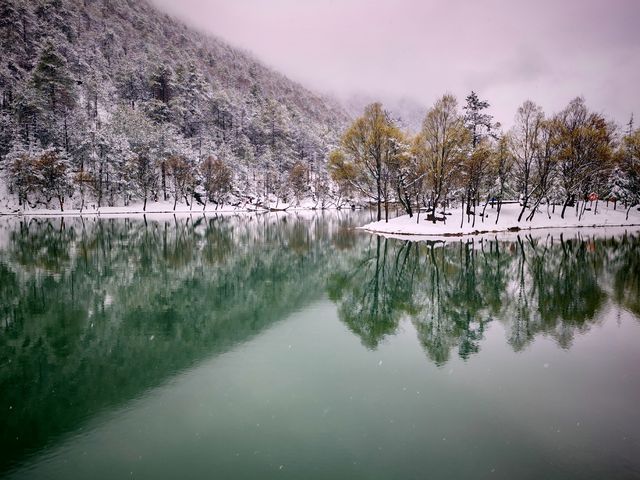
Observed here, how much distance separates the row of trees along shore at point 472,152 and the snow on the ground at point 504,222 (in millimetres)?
1521

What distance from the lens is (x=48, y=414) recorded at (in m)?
7.76

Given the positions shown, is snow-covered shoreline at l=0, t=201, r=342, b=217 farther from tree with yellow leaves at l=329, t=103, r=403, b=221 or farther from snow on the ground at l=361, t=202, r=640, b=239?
snow on the ground at l=361, t=202, r=640, b=239

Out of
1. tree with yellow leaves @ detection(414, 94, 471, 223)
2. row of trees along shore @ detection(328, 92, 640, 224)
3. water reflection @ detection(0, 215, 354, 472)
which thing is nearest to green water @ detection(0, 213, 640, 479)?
water reflection @ detection(0, 215, 354, 472)

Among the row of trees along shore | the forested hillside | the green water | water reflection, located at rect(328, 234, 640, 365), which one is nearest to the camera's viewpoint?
the green water

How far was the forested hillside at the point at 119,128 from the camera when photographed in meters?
84.1

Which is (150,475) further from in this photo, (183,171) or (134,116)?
(134,116)

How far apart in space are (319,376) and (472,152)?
161ft

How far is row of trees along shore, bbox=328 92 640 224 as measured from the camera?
161ft

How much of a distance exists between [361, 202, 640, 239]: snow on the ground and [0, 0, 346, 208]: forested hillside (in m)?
63.8

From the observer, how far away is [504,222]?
179ft

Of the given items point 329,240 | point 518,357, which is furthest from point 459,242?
point 518,357

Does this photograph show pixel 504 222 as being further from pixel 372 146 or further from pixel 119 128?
pixel 119 128

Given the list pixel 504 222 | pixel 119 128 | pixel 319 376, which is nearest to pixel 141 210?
pixel 119 128

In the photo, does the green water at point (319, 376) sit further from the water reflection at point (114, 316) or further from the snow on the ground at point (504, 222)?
the snow on the ground at point (504, 222)
